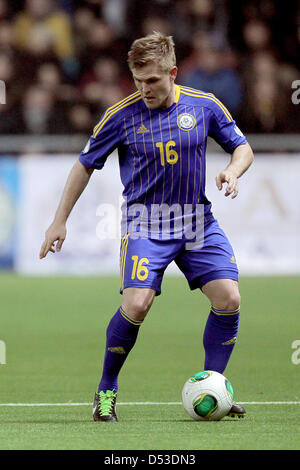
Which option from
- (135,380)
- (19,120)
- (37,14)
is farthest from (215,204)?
(135,380)

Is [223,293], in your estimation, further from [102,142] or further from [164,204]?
[102,142]

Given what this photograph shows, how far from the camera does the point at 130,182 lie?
20.5 feet

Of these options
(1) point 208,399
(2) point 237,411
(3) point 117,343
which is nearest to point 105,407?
(3) point 117,343

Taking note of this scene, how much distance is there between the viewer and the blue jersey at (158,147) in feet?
20.2

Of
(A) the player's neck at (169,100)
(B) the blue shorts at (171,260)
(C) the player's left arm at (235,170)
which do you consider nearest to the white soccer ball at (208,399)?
(B) the blue shorts at (171,260)

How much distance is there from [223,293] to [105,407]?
0.90m

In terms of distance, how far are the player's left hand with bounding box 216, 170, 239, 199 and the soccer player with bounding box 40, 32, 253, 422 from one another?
0.12 meters

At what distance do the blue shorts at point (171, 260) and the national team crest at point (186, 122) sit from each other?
57 cm

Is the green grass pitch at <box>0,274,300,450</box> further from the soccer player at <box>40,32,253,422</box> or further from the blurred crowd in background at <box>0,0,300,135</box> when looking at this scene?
the blurred crowd in background at <box>0,0,300,135</box>

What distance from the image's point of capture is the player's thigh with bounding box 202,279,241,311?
6070 millimetres

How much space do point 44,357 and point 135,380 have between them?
138 centimetres

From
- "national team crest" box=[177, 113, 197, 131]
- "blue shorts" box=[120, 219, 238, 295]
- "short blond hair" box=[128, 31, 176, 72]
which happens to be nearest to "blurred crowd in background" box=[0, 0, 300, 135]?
"national team crest" box=[177, 113, 197, 131]

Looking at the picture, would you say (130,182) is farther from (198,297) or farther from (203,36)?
(203,36)

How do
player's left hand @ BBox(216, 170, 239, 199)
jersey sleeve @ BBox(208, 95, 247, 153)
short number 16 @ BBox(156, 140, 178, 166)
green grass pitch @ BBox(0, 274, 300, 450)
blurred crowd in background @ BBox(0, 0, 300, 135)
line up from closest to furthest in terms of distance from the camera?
green grass pitch @ BBox(0, 274, 300, 450) < player's left hand @ BBox(216, 170, 239, 199) < short number 16 @ BBox(156, 140, 178, 166) < jersey sleeve @ BBox(208, 95, 247, 153) < blurred crowd in background @ BBox(0, 0, 300, 135)
